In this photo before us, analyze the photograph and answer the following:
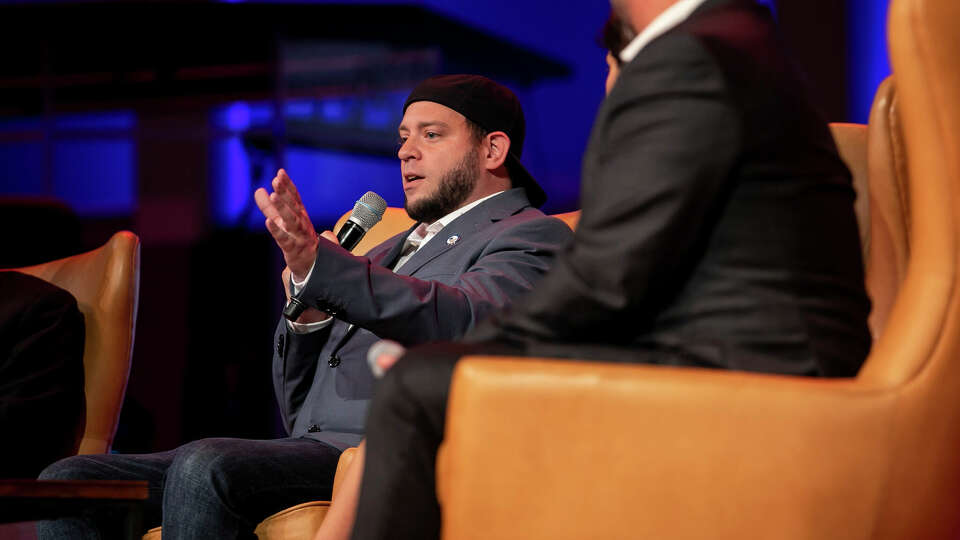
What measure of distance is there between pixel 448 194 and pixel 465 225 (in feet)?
0.50

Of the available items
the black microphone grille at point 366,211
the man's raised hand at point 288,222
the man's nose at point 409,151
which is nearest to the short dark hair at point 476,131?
the man's nose at point 409,151

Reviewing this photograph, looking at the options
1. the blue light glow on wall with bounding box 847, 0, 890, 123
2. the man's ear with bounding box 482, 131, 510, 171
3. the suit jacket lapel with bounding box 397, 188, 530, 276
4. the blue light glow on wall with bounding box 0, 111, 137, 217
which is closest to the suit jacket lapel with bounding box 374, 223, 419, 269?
the suit jacket lapel with bounding box 397, 188, 530, 276

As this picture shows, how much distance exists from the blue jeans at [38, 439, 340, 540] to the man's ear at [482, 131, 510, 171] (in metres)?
0.91

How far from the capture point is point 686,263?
1.21 metres

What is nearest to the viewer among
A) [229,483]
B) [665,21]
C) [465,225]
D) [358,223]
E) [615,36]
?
[665,21]

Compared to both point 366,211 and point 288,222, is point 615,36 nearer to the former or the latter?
point 288,222

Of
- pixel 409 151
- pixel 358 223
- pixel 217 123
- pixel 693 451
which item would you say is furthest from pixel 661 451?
pixel 217 123

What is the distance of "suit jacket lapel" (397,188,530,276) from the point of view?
2380 millimetres

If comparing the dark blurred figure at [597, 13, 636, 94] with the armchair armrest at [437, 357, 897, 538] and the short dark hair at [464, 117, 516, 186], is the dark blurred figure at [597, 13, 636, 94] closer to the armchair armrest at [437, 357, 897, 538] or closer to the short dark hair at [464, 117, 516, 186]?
the armchair armrest at [437, 357, 897, 538]

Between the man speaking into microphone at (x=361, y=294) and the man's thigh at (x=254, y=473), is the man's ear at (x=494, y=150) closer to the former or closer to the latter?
the man speaking into microphone at (x=361, y=294)

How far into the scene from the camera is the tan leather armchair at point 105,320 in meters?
2.54

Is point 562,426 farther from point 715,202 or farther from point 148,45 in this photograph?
point 148,45

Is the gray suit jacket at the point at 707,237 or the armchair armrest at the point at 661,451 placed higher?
the gray suit jacket at the point at 707,237

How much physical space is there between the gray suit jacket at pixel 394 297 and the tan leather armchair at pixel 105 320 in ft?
1.57
